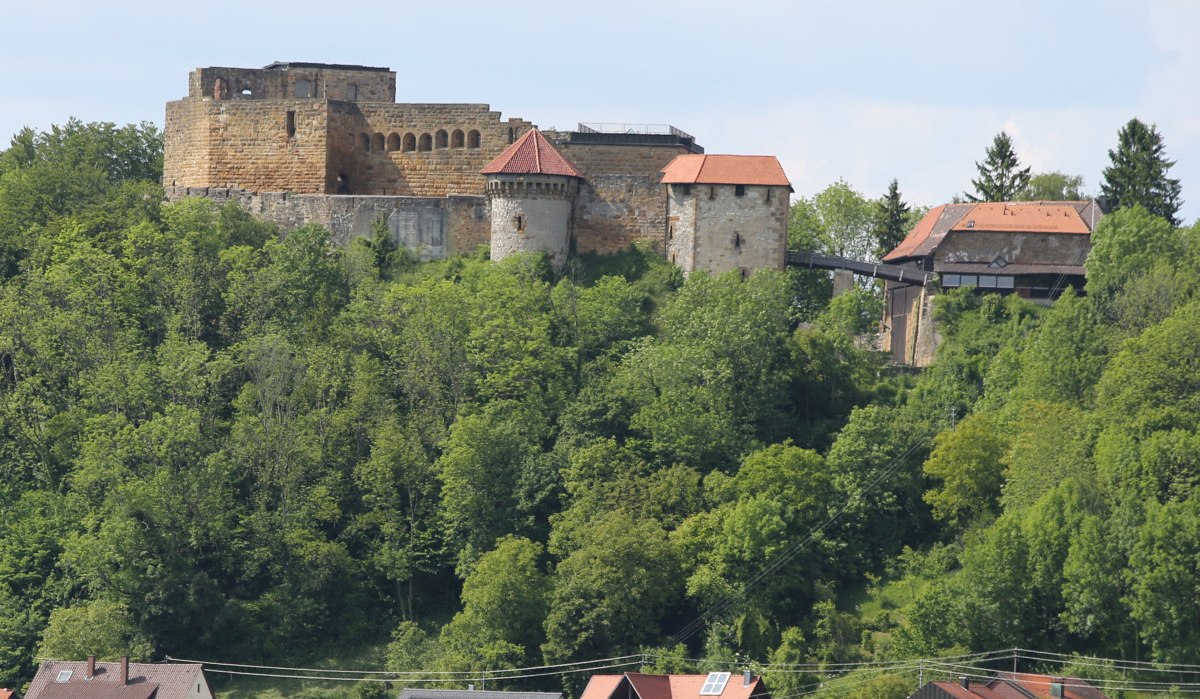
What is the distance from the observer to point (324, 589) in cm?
6888

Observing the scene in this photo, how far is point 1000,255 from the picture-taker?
76375 mm

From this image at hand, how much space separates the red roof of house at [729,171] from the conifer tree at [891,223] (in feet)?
34.1

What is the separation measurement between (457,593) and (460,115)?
→ 2163 centimetres

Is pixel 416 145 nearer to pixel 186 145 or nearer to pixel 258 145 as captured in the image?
pixel 258 145

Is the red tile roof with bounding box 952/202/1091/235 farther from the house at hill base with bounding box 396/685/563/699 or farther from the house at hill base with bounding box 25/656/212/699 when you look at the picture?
the house at hill base with bounding box 25/656/212/699

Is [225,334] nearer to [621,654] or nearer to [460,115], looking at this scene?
[460,115]

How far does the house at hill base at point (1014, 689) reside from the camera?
2185 inches

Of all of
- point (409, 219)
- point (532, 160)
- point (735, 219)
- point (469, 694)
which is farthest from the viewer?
point (409, 219)

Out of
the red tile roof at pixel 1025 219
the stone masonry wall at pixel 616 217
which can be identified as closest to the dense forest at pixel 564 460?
the stone masonry wall at pixel 616 217

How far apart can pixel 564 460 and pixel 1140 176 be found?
23282 mm

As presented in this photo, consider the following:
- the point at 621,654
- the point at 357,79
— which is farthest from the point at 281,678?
the point at 357,79

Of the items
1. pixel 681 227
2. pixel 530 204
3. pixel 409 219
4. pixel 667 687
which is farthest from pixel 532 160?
pixel 667 687

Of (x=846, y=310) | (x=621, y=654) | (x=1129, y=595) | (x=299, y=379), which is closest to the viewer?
(x=1129, y=595)

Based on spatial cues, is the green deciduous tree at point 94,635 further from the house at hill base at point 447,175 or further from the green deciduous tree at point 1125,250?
the green deciduous tree at point 1125,250
